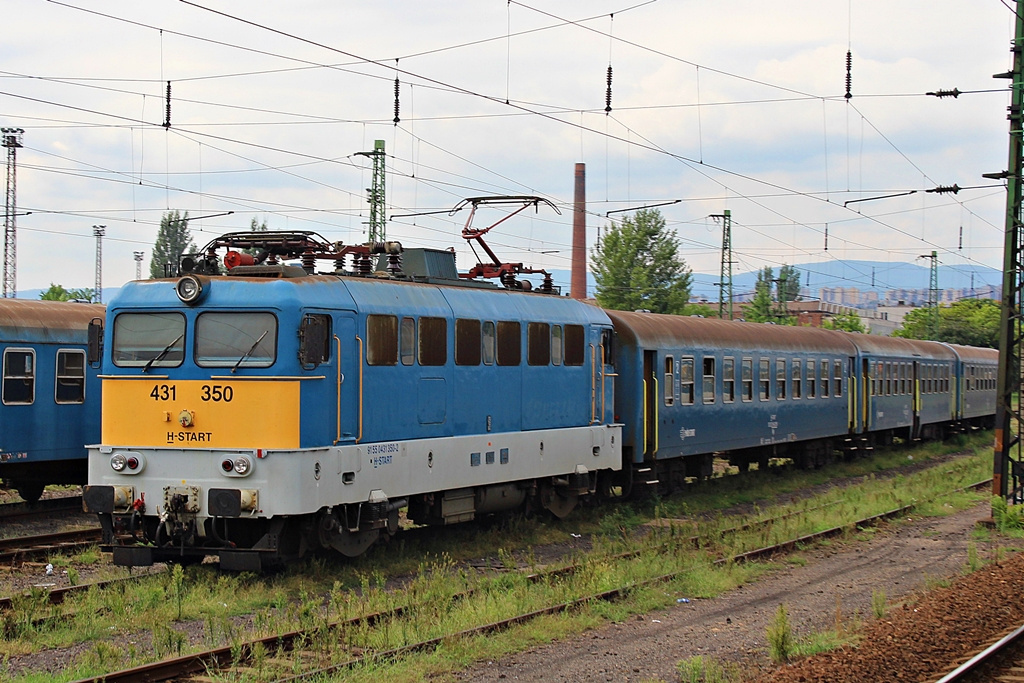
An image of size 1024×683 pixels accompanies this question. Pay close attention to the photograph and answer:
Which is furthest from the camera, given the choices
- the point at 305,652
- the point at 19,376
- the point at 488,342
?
the point at 19,376

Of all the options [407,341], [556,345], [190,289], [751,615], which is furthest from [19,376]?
[751,615]

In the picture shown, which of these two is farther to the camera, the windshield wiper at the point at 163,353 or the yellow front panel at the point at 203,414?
the windshield wiper at the point at 163,353

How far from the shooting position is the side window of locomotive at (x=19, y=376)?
696 inches

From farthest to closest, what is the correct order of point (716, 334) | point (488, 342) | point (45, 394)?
point (716, 334), point (45, 394), point (488, 342)

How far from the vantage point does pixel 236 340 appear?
40.0 feet

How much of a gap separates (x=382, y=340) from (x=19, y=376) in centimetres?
762

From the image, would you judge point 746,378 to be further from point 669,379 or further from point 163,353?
point 163,353

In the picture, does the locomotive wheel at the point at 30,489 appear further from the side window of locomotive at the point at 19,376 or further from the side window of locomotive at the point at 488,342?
the side window of locomotive at the point at 488,342

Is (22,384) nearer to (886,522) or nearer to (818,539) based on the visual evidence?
(818,539)

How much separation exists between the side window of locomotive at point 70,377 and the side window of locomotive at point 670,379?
9.64 m

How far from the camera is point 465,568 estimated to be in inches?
550

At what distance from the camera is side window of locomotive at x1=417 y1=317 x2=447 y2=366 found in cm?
1389

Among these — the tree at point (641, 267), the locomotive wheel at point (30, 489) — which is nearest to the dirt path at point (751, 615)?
the locomotive wheel at point (30, 489)

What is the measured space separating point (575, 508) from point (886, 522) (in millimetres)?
4893
